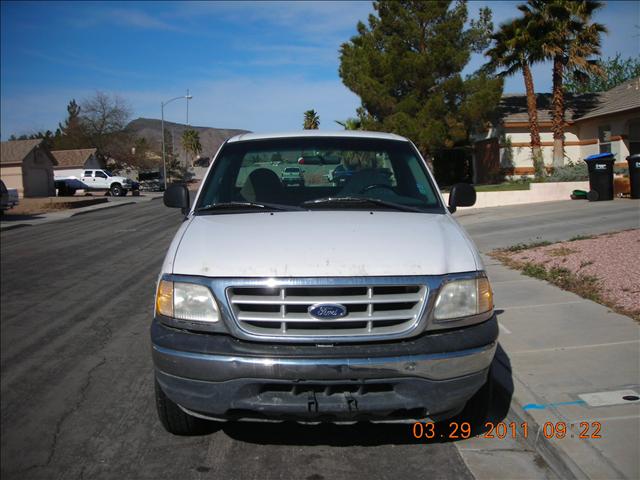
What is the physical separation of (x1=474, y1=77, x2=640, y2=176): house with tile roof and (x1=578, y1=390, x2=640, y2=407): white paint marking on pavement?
2103cm

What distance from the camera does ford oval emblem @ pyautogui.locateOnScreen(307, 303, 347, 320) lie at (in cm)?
321

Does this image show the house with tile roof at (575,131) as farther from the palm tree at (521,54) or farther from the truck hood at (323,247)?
the truck hood at (323,247)

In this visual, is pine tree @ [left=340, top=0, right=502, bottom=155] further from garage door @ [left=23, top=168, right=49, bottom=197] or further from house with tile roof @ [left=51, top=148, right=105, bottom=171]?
house with tile roof @ [left=51, top=148, right=105, bottom=171]

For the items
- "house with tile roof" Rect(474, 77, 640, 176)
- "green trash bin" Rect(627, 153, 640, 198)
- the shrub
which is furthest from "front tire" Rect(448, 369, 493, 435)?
"house with tile roof" Rect(474, 77, 640, 176)

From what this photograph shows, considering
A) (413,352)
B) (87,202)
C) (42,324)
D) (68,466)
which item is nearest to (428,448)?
(413,352)

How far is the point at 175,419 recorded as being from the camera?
375 cm

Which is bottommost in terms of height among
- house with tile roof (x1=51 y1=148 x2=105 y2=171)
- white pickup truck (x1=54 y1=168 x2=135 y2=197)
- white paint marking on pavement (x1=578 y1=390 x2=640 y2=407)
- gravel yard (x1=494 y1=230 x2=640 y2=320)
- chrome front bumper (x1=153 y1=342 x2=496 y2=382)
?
white paint marking on pavement (x1=578 y1=390 x2=640 y2=407)

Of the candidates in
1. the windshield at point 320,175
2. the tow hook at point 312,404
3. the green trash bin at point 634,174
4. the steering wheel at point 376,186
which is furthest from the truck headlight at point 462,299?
the green trash bin at point 634,174

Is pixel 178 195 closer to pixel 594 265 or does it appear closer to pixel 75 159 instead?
pixel 594 265

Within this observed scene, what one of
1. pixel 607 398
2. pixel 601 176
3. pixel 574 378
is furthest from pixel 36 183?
pixel 607 398

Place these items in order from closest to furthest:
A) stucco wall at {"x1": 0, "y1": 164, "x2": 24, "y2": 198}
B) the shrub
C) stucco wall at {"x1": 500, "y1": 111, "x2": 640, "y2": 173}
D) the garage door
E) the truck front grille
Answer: the truck front grille
the shrub
stucco wall at {"x1": 500, "y1": 111, "x2": 640, "y2": 173}
stucco wall at {"x1": 0, "y1": 164, "x2": 24, "y2": 198}
the garage door

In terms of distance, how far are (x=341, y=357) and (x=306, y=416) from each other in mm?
365

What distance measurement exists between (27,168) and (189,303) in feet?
148
